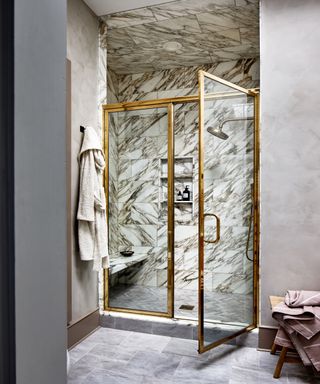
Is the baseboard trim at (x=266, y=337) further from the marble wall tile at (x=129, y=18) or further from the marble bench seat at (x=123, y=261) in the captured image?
the marble wall tile at (x=129, y=18)

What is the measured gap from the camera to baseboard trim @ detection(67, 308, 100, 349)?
8.69ft

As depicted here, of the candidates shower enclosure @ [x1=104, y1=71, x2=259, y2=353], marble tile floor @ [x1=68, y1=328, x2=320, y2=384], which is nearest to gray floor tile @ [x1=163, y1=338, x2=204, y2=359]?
marble tile floor @ [x1=68, y1=328, x2=320, y2=384]

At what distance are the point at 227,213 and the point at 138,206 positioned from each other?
1.16 metres

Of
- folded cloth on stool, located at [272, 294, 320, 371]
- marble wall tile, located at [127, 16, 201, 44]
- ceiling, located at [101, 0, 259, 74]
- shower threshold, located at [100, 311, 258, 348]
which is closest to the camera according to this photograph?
folded cloth on stool, located at [272, 294, 320, 371]

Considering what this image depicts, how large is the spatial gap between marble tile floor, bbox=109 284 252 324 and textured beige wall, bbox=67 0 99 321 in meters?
0.39

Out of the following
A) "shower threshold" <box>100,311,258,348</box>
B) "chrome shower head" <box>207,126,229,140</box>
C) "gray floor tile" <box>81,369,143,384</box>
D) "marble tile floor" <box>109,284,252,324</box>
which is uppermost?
"chrome shower head" <box>207,126,229,140</box>

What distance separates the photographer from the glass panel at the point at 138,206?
130 inches

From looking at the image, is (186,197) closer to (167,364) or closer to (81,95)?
(81,95)

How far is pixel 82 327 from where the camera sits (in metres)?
2.81

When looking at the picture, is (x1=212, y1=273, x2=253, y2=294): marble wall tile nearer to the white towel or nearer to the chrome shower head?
the white towel

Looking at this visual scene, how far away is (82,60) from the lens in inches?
111

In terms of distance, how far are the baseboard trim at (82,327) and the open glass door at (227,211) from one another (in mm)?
1059

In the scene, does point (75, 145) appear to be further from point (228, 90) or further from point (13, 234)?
point (13, 234)

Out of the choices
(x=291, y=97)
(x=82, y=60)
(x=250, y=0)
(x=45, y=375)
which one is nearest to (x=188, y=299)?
(x=291, y=97)
